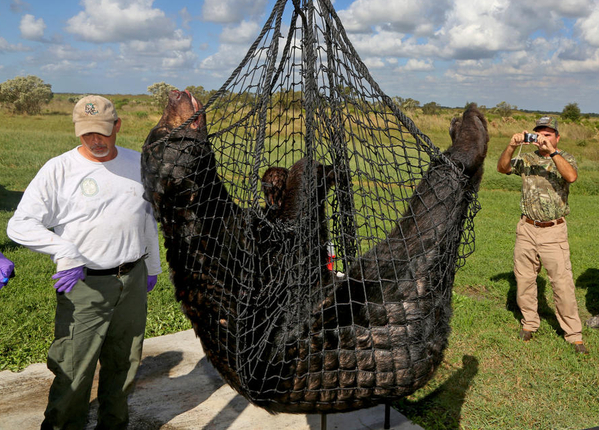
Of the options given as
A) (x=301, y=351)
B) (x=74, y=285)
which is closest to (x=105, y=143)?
(x=74, y=285)

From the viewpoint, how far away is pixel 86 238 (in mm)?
3027

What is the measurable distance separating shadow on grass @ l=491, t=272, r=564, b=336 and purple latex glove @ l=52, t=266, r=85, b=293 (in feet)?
17.2

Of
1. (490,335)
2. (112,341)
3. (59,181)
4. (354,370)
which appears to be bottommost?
(490,335)

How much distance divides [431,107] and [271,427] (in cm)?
4762

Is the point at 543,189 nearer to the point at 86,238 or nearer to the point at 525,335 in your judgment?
the point at 525,335

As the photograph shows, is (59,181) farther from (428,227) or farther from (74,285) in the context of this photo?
(428,227)

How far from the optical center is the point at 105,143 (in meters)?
2.99

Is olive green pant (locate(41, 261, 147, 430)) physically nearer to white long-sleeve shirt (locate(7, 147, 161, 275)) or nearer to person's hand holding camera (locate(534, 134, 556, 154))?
white long-sleeve shirt (locate(7, 147, 161, 275))

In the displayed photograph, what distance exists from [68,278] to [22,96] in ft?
155

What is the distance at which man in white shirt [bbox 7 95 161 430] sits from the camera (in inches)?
112

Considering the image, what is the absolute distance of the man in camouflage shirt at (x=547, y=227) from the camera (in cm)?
534

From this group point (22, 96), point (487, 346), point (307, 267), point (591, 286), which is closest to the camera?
point (307, 267)

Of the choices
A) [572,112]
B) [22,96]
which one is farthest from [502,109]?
[22,96]

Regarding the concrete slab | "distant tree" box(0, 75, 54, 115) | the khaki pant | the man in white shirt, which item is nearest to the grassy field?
the khaki pant
